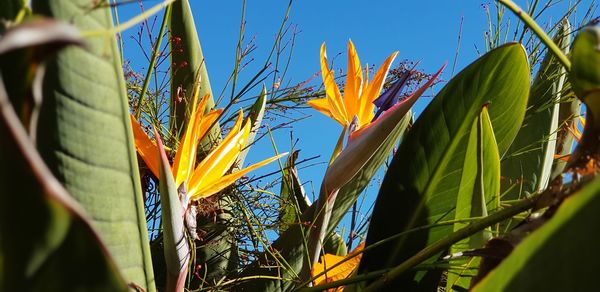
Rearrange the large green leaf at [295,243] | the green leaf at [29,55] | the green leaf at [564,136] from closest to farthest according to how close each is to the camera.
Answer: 1. the green leaf at [29,55]
2. the large green leaf at [295,243]
3. the green leaf at [564,136]

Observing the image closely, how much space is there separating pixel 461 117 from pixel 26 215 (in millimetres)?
393

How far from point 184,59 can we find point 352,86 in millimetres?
271

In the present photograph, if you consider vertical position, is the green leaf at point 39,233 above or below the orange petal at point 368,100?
below

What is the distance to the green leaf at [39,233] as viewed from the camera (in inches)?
6.3

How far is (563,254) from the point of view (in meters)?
0.20

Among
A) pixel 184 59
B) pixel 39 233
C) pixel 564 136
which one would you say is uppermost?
pixel 184 59

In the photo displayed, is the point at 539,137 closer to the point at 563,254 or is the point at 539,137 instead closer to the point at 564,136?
the point at 564,136

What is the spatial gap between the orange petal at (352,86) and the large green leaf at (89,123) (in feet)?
1.25

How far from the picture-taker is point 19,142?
0.52 ft

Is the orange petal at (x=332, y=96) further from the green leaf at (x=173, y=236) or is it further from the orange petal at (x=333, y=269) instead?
the green leaf at (x=173, y=236)

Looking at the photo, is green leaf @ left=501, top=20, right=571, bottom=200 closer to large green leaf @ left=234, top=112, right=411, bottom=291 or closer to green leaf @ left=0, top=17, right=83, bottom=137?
large green leaf @ left=234, top=112, right=411, bottom=291

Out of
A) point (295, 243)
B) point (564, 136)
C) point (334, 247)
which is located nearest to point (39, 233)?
point (295, 243)

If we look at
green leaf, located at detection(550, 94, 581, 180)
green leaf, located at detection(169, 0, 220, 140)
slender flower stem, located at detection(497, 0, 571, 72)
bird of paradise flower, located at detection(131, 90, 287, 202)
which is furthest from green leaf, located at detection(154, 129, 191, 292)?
green leaf, located at detection(550, 94, 581, 180)

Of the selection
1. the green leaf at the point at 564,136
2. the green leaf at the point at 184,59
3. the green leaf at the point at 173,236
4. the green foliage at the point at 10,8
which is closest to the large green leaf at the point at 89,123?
the green foliage at the point at 10,8
